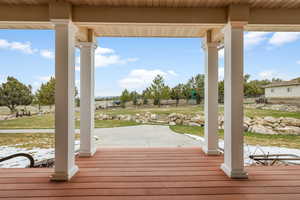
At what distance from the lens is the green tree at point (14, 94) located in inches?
188

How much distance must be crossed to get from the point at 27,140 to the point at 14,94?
1.29 m

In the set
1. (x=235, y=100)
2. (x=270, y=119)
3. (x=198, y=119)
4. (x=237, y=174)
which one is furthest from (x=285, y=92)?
(x=237, y=174)

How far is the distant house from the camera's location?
5.19 metres

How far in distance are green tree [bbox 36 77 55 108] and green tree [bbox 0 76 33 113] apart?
24 centimetres

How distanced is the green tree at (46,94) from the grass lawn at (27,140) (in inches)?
36.2

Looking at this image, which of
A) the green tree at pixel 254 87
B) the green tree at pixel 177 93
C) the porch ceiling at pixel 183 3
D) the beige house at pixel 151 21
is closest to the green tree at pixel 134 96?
the green tree at pixel 177 93

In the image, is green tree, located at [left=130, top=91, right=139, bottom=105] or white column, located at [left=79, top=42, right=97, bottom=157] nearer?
white column, located at [left=79, top=42, right=97, bottom=157]

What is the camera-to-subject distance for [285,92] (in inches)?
209

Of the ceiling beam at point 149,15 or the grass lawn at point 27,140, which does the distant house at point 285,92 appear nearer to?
the ceiling beam at point 149,15

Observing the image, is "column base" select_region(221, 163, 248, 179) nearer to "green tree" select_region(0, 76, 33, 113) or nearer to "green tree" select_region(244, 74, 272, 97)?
"green tree" select_region(244, 74, 272, 97)

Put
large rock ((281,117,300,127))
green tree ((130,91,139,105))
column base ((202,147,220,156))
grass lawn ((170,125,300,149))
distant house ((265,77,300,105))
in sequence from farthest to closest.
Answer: green tree ((130,91,139,105)), large rock ((281,117,300,127)), distant house ((265,77,300,105)), grass lawn ((170,125,300,149)), column base ((202,147,220,156))

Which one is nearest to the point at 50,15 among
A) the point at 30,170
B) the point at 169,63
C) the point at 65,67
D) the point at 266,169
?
the point at 65,67

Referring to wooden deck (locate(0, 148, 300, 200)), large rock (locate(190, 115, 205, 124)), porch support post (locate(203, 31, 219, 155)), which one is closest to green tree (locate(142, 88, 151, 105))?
large rock (locate(190, 115, 205, 124))

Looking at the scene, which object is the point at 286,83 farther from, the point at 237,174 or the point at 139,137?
the point at 139,137
